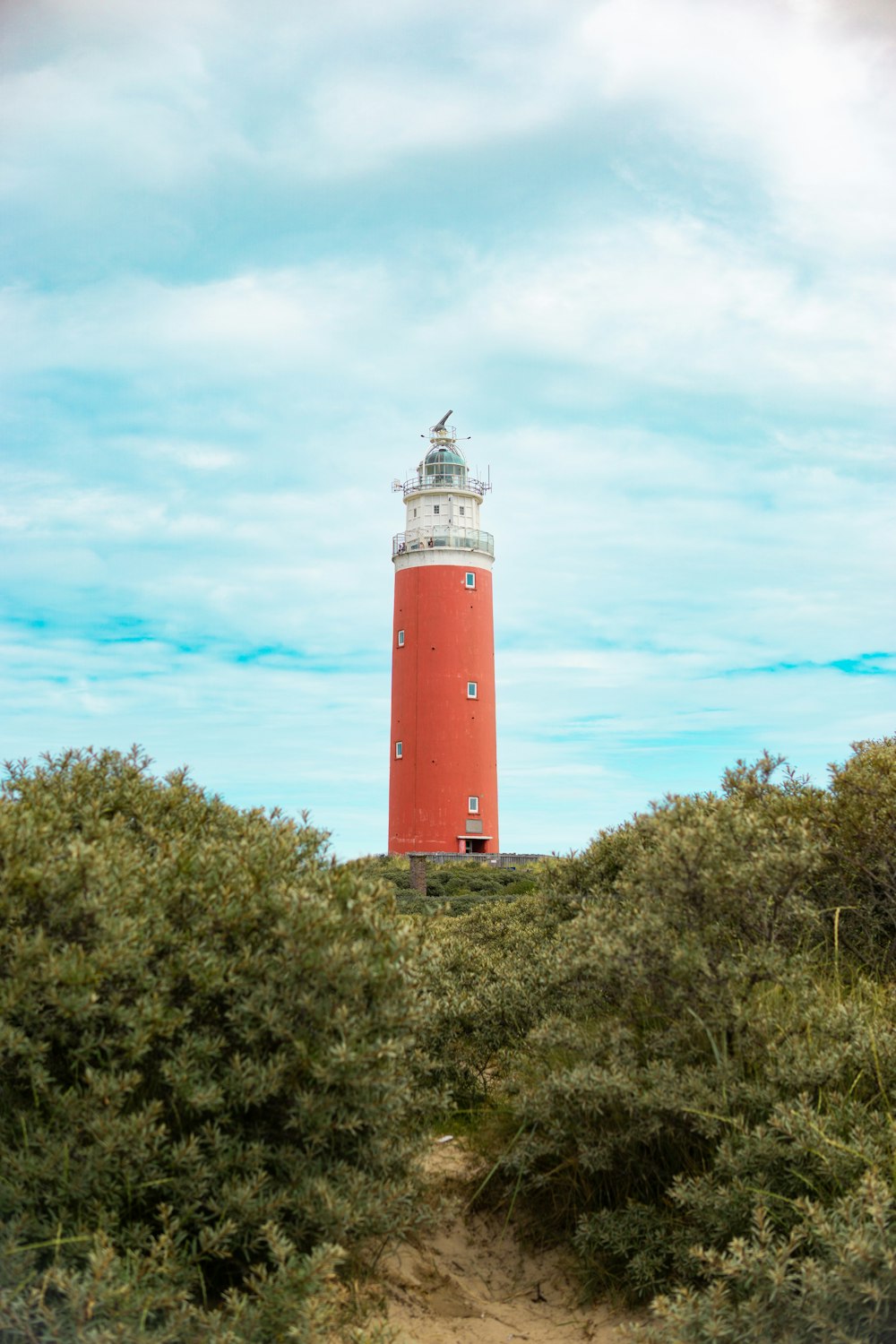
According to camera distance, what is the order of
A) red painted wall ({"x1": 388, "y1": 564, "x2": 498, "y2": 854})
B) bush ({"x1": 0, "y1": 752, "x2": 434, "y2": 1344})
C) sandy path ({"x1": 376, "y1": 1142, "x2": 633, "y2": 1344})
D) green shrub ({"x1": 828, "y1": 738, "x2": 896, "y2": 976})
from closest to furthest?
1. bush ({"x1": 0, "y1": 752, "x2": 434, "y2": 1344})
2. sandy path ({"x1": 376, "y1": 1142, "x2": 633, "y2": 1344})
3. green shrub ({"x1": 828, "y1": 738, "x2": 896, "y2": 976})
4. red painted wall ({"x1": 388, "y1": 564, "x2": 498, "y2": 854})

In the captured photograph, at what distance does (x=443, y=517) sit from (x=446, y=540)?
1071mm

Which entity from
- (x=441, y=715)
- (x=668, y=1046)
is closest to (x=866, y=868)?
(x=668, y=1046)

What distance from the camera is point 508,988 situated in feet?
24.0

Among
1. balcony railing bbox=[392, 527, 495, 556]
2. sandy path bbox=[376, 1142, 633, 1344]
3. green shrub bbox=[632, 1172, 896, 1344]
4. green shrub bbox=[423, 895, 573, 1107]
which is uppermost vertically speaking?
balcony railing bbox=[392, 527, 495, 556]

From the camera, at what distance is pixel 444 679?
3594 centimetres

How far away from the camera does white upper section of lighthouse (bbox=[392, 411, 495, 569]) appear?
37.0m

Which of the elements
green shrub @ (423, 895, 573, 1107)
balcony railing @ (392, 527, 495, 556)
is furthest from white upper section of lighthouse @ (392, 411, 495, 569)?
green shrub @ (423, 895, 573, 1107)

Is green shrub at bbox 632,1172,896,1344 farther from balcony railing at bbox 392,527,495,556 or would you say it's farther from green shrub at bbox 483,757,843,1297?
balcony railing at bbox 392,527,495,556

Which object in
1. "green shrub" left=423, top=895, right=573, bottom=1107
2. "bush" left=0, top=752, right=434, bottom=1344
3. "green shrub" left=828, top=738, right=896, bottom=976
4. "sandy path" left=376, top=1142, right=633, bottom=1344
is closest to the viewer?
"bush" left=0, top=752, right=434, bottom=1344

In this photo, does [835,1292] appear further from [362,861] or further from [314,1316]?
[362,861]

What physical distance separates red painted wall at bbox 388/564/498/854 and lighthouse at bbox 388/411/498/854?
3 centimetres

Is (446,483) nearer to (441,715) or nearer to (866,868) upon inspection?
(441,715)

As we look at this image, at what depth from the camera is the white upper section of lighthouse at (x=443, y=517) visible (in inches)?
1455

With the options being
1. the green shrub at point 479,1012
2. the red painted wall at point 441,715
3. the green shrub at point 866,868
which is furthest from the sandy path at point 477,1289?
the red painted wall at point 441,715
